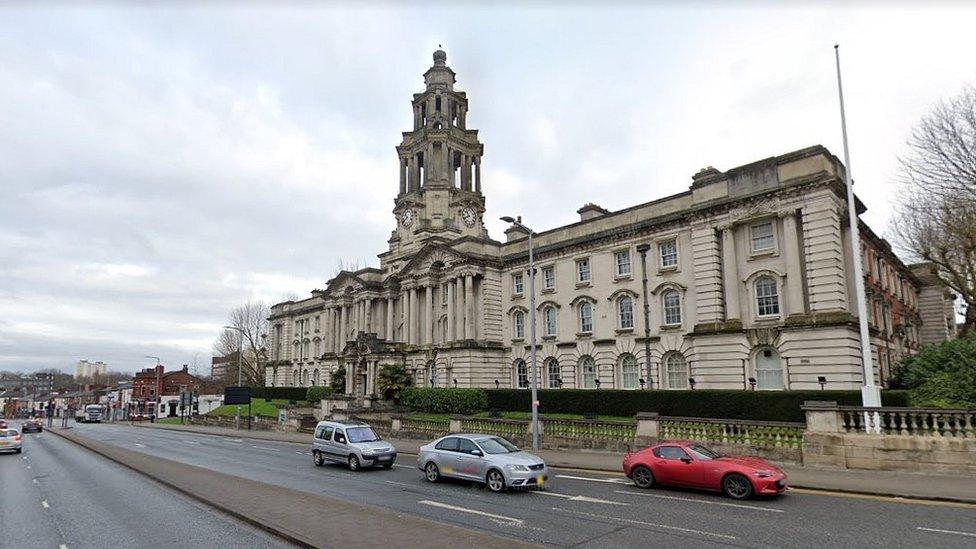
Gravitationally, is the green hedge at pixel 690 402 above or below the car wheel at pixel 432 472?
above

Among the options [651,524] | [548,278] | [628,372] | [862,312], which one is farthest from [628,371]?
[651,524]

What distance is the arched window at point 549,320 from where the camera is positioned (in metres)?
42.2

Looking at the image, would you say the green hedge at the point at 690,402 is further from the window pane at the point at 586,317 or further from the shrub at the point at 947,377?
the window pane at the point at 586,317

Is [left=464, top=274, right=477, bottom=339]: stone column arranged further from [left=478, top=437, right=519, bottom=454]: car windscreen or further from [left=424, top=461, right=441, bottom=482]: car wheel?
[left=478, top=437, right=519, bottom=454]: car windscreen

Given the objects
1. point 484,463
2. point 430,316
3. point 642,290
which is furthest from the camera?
point 430,316

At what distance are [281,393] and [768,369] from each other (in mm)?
58368

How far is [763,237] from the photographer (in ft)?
102

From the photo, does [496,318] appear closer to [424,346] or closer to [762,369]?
[424,346]

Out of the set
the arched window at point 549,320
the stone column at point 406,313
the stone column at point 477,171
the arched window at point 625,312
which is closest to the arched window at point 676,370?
the arched window at point 625,312

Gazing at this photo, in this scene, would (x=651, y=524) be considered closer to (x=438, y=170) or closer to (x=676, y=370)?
(x=676, y=370)

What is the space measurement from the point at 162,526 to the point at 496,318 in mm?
35374

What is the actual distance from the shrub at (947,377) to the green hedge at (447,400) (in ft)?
87.1

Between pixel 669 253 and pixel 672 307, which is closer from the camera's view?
pixel 672 307

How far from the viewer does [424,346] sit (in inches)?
2000
